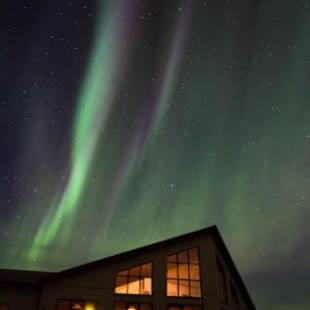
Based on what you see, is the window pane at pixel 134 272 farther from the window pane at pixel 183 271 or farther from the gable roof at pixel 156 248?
the window pane at pixel 183 271

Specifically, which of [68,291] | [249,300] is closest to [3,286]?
[68,291]

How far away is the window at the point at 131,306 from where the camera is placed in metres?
18.6

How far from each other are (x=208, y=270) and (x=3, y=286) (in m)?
11.9

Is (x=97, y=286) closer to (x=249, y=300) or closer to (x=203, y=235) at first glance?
(x=203, y=235)

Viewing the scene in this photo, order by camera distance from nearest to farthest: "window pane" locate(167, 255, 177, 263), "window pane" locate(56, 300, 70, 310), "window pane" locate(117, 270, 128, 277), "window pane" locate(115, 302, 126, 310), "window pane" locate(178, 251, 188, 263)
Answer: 1. "window pane" locate(56, 300, 70, 310)
2. "window pane" locate(115, 302, 126, 310)
3. "window pane" locate(117, 270, 128, 277)
4. "window pane" locate(167, 255, 177, 263)
5. "window pane" locate(178, 251, 188, 263)

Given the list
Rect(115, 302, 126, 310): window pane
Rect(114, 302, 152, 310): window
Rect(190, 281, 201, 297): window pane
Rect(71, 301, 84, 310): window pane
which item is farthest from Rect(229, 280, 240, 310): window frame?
Rect(71, 301, 84, 310): window pane

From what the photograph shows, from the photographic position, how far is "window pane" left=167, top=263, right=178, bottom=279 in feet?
67.6

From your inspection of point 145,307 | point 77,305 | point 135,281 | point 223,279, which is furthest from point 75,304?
point 223,279

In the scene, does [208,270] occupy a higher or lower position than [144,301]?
higher

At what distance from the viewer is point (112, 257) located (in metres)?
19.3

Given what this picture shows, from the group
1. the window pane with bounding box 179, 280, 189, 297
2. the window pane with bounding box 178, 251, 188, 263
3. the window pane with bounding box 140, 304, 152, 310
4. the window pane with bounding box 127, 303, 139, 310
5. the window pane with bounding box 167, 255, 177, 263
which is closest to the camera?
the window pane with bounding box 127, 303, 139, 310

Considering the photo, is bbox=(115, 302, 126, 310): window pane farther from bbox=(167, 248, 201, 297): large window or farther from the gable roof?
bbox=(167, 248, 201, 297): large window

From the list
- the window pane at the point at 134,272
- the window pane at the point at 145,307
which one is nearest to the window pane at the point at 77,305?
the window pane at the point at 134,272

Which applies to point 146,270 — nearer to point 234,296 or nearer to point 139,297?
point 139,297
